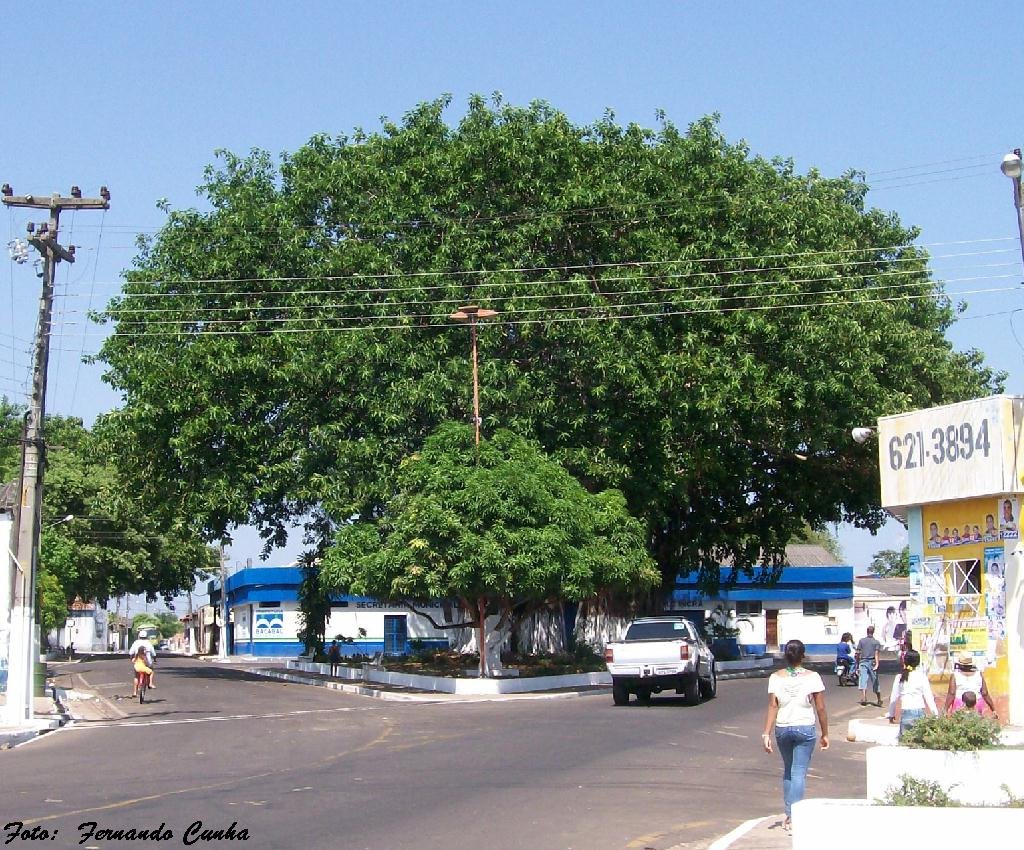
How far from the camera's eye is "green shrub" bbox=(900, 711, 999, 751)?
10180mm

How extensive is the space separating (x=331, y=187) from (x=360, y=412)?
7.01 m

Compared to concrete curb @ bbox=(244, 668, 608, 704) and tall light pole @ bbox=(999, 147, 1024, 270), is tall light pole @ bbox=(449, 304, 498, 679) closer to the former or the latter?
concrete curb @ bbox=(244, 668, 608, 704)

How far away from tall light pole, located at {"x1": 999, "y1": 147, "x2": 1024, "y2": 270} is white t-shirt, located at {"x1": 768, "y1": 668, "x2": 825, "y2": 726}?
10528mm

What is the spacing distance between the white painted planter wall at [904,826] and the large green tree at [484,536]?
22.1 metres

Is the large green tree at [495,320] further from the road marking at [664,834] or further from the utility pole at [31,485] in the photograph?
the road marking at [664,834]

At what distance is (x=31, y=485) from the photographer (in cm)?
2653

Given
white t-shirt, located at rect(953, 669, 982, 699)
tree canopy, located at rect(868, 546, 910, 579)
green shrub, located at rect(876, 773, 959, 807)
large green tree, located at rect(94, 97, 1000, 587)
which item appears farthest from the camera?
tree canopy, located at rect(868, 546, 910, 579)

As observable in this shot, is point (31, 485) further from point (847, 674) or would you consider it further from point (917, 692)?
point (847, 674)

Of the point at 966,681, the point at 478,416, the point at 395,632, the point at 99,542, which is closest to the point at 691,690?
the point at 966,681

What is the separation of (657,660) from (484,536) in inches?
282

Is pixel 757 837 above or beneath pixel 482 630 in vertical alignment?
beneath

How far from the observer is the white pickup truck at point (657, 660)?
26.6 m

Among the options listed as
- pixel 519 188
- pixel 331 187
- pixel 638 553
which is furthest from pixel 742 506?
pixel 331 187

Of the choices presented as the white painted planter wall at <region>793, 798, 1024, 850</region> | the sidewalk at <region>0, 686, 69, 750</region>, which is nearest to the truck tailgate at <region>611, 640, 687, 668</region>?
the sidewalk at <region>0, 686, 69, 750</region>
